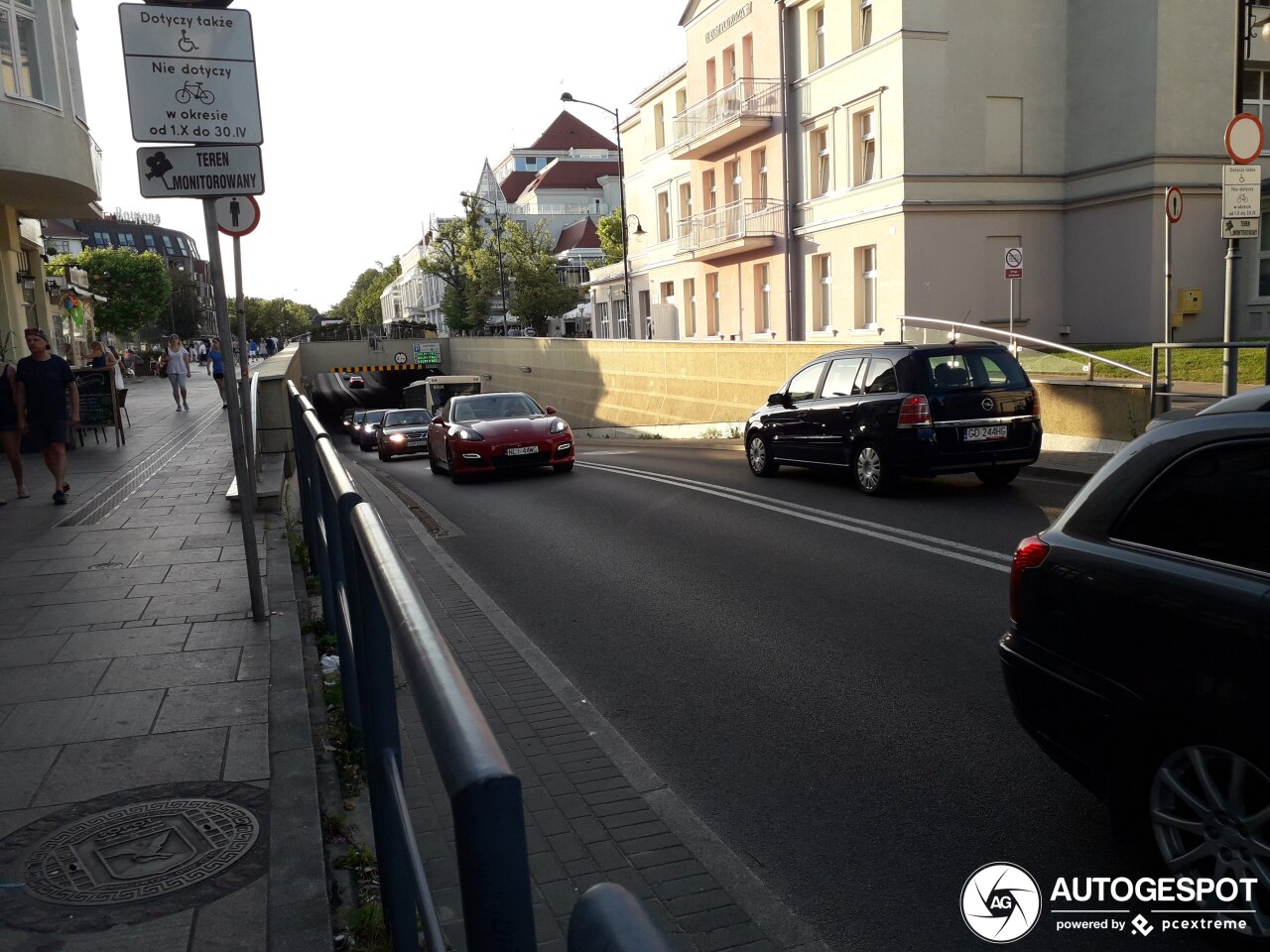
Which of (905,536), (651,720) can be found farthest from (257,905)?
(905,536)

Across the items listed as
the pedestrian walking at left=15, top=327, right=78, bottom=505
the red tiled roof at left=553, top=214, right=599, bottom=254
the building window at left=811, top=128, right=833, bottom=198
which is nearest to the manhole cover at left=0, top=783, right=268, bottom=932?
the pedestrian walking at left=15, top=327, right=78, bottom=505

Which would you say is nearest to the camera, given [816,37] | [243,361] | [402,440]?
[243,361]

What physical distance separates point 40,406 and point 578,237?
76.9m

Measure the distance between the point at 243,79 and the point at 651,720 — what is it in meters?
4.34

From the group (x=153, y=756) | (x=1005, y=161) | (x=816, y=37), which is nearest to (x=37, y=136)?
(x=153, y=756)

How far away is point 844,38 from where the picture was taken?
29.1 meters

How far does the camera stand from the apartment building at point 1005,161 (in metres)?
26.3

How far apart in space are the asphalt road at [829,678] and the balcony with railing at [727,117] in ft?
74.7

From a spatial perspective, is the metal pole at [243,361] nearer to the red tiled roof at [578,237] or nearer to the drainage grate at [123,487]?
the drainage grate at [123,487]

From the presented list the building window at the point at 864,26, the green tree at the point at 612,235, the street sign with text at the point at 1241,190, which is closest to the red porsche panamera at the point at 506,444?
the street sign with text at the point at 1241,190

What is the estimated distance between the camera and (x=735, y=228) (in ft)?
114

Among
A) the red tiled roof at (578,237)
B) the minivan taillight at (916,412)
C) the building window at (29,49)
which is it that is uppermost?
the red tiled roof at (578,237)

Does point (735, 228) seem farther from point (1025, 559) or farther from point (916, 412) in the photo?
point (1025, 559)

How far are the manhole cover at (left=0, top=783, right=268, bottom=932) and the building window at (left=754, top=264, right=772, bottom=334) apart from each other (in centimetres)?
3171
